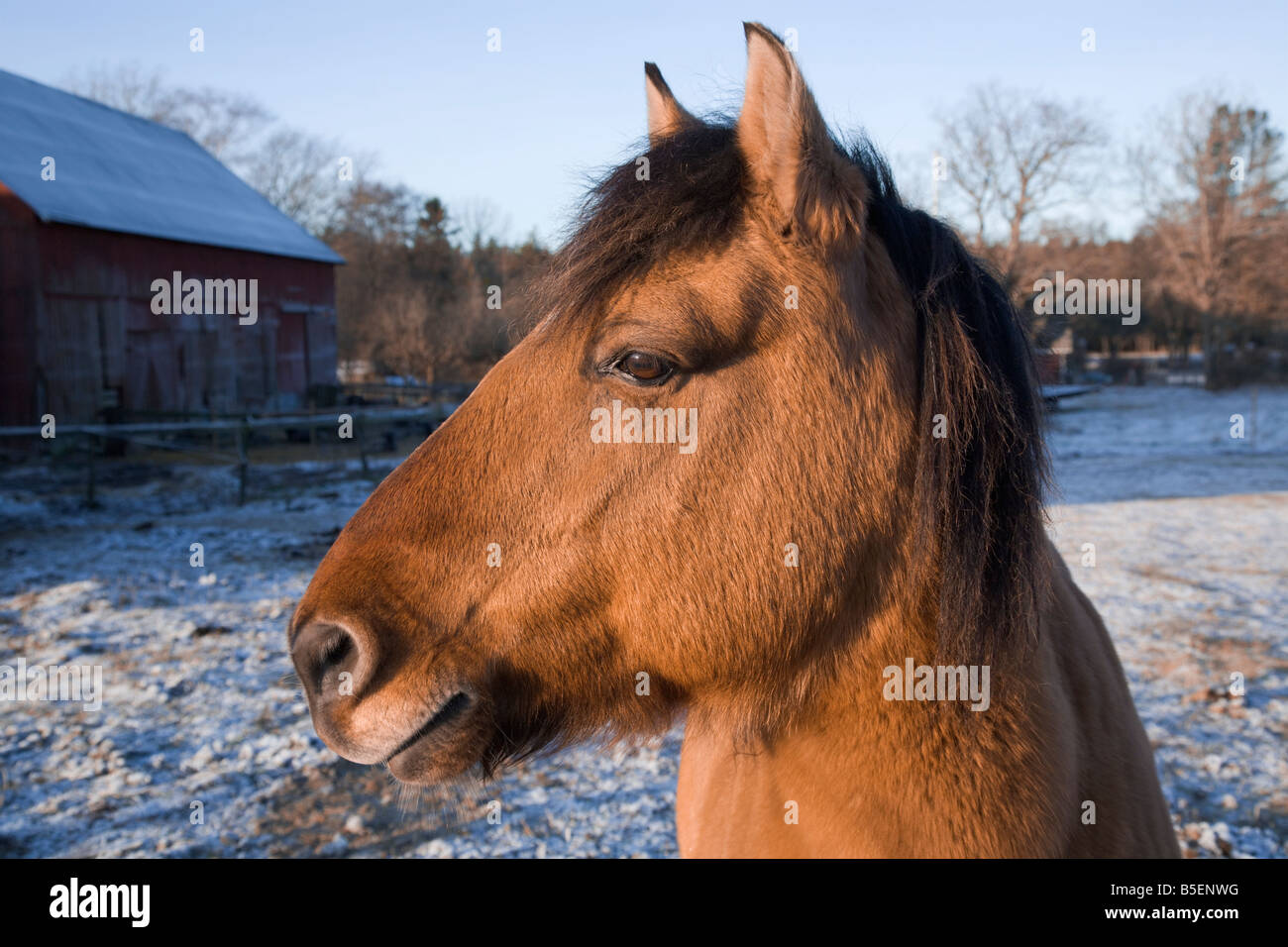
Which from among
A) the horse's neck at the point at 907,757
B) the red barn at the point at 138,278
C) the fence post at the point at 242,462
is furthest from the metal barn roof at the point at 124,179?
the horse's neck at the point at 907,757

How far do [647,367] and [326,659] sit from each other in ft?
3.08

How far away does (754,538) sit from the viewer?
1.73 metres

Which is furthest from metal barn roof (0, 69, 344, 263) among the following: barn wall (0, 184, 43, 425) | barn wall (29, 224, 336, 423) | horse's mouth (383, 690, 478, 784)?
horse's mouth (383, 690, 478, 784)

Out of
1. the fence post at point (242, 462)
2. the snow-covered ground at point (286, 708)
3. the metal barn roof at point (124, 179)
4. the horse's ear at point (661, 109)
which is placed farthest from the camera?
the metal barn roof at point (124, 179)

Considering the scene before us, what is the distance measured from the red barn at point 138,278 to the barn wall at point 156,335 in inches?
1.3

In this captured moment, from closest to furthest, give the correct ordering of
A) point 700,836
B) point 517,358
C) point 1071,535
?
point 517,358, point 700,836, point 1071,535

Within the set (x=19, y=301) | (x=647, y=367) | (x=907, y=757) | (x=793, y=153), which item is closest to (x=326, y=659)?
(x=647, y=367)

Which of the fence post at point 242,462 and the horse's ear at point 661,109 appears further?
the fence post at point 242,462

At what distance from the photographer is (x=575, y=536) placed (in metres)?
1.78

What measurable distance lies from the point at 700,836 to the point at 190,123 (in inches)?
2072

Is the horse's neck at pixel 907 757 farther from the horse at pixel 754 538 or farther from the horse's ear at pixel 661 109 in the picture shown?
the horse's ear at pixel 661 109

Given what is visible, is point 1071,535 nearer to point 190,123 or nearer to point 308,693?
point 308,693

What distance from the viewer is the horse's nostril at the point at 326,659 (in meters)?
1.71
